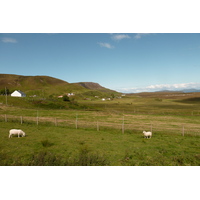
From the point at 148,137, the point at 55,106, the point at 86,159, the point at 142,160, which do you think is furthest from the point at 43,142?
A: the point at 55,106

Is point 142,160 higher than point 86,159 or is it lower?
lower

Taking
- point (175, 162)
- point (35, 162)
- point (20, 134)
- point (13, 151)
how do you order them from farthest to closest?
point (20, 134), point (13, 151), point (175, 162), point (35, 162)

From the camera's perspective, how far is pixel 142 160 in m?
10.1

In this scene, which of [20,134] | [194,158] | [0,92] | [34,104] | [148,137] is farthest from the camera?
[0,92]

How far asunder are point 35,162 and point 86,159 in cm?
293

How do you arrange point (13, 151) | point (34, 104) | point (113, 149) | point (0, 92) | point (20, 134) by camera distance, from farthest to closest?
point (0, 92), point (34, 104), point (20, 134), point (113, 149), point (13, 151)

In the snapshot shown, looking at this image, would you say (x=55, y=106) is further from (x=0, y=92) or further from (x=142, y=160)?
(x=0, y=92)

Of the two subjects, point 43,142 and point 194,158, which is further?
point 43,142

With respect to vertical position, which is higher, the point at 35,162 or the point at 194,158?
the point at 35,162

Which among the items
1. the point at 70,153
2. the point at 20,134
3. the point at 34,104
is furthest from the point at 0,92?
the point at 70,153

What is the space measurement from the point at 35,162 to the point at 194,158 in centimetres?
1093

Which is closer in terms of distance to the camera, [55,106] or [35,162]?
[35,162]

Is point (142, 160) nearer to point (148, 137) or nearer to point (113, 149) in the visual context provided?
point (113, 149)

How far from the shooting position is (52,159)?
848cm
